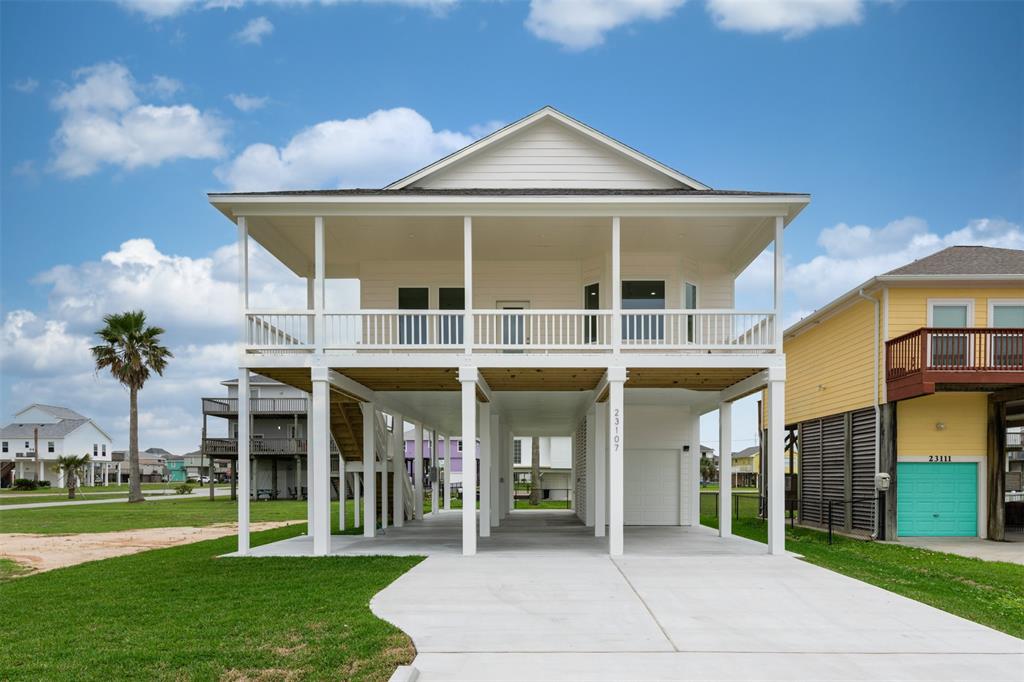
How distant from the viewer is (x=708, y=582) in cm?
1194

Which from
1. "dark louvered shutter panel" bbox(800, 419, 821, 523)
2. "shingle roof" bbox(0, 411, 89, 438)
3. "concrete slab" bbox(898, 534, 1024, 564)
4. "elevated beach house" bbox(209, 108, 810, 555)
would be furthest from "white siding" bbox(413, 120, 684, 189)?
"shingle roof" bbox(0, 411, 89, 438)

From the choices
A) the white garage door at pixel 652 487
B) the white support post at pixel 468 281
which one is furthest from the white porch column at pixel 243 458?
the white garage door at pixel 652 487

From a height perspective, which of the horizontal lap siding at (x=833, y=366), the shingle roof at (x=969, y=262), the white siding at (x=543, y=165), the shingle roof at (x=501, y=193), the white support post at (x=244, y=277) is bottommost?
the horizontal lap siding at (x=833, y=366)

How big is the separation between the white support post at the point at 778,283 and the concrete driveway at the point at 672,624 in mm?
4196

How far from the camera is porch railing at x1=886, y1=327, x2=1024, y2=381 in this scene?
1853cm

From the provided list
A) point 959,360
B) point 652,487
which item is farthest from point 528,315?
point 959,360

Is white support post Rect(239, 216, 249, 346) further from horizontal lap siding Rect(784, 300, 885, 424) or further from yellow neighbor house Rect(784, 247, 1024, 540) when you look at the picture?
horizontal lap siding Rect(784, 300, 885, 424)

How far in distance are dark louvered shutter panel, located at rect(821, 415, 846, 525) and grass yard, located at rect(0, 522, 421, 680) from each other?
14193mm

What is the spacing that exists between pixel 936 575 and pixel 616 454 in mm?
5798

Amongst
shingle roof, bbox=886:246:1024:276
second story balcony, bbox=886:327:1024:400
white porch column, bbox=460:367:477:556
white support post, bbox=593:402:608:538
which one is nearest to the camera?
white porch column, bbox=460:367:477:556

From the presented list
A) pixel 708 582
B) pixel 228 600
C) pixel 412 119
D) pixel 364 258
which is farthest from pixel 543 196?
pixel 412 119

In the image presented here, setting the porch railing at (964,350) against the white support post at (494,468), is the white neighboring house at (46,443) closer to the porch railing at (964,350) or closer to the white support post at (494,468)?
the white support post at (494,468)

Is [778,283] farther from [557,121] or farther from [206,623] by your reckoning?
[206,623]

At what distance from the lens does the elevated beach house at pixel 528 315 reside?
1520cm
